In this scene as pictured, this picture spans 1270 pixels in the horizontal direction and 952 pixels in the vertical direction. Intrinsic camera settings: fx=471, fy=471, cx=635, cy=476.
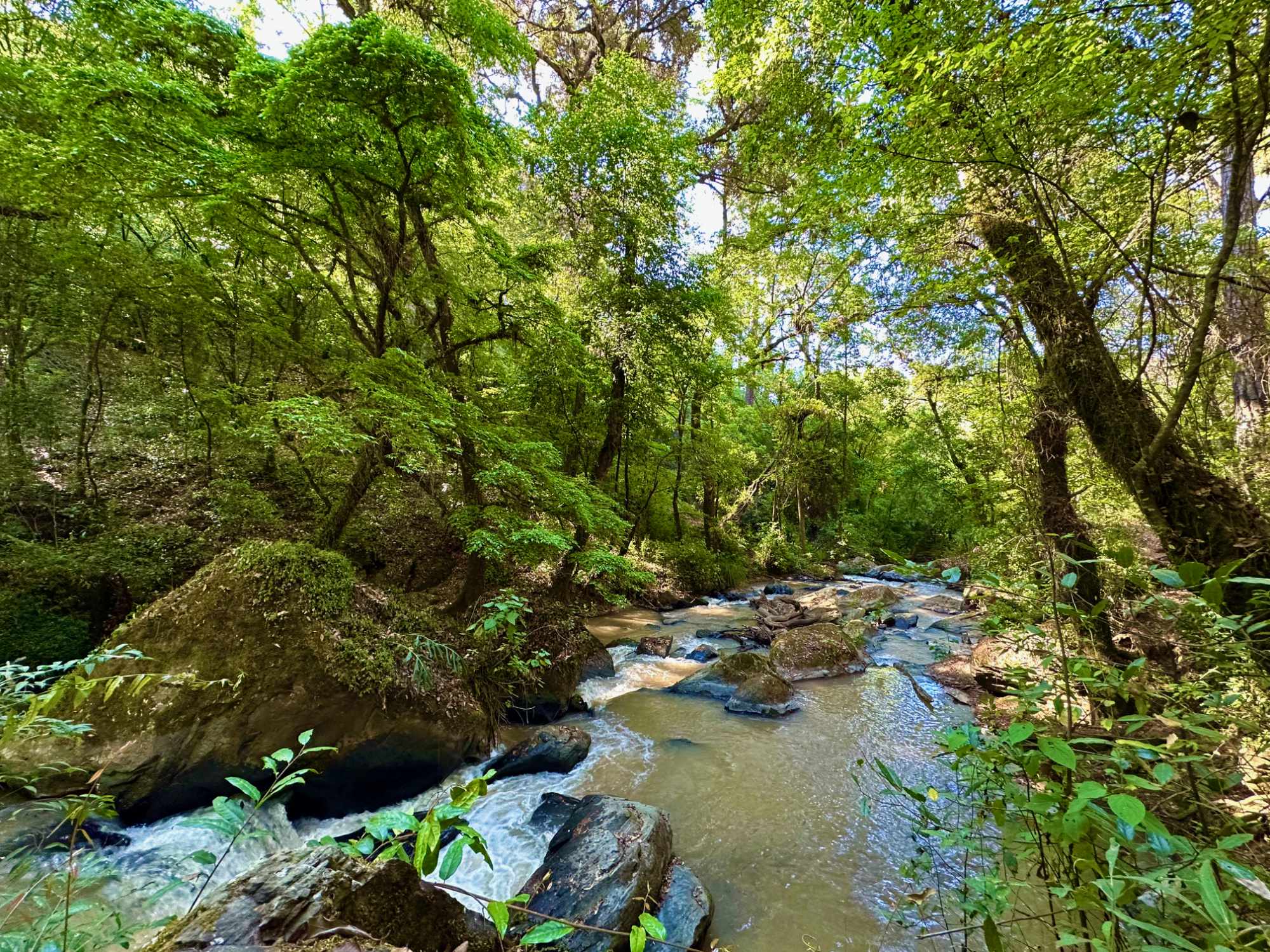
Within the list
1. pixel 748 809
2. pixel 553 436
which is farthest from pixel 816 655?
pixel 553 436

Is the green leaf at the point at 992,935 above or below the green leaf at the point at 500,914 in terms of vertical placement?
below

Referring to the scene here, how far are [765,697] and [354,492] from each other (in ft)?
17.7

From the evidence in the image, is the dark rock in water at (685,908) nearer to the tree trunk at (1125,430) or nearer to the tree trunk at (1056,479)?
the tree trunk at (1125,430)

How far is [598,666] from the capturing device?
6.57m

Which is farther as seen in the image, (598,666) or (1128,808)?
(598,666)

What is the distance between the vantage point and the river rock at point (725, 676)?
238 inches

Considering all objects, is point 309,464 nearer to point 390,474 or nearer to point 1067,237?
point 390,474

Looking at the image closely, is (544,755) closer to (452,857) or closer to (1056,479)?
(452,857)

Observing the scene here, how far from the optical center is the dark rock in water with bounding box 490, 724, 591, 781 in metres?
4.25

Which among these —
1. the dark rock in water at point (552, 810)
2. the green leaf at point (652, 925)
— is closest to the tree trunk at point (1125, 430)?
the green leaf at point (652, 925)

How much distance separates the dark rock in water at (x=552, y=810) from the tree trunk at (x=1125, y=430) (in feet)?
13.8

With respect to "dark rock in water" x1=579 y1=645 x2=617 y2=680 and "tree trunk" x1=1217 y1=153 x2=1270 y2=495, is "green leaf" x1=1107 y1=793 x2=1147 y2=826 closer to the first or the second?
"tree trunk" x1=1217 y1=153 x2=1270 y2=495

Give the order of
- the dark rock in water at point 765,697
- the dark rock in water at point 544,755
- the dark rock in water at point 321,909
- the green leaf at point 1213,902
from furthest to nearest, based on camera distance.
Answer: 1. the dark rock in water at point 765,697
2. the dark rock in water at point 544,755
3. the dark rock in water at point 321,909
4. the green leaf at point 1213,902

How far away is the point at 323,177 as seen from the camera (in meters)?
4.43
